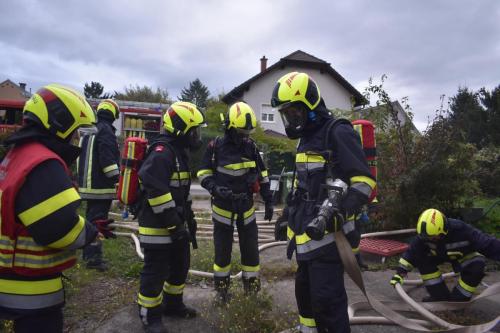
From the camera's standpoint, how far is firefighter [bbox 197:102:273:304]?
13.9ft

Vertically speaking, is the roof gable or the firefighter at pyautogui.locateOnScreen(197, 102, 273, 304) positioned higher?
the roof gable

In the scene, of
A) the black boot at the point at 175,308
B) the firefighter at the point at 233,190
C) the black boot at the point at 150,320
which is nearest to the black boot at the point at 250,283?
the firefighter at the point at 233,190

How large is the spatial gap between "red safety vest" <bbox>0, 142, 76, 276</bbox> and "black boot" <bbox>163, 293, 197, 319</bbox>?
187cm

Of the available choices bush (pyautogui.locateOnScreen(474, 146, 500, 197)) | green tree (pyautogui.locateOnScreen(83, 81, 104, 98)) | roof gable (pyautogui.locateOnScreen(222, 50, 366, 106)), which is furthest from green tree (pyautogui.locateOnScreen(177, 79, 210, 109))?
bush (pyautogui.locateOnScreen(474, 146, 500, 197))

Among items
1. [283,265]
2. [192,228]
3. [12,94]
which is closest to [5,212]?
[192,228]

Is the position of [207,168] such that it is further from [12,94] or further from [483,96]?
[12,94]

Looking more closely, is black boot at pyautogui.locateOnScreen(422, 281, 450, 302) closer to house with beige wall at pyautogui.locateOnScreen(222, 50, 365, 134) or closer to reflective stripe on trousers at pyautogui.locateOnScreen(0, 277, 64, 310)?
reflective stripe on trousers at pyautogui.locateOnScreen(0, 277, 64, 310)

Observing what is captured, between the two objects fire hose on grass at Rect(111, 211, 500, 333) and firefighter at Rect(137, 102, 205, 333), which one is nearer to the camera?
fire hose on grass at Rect(111, 211, 500, 333)

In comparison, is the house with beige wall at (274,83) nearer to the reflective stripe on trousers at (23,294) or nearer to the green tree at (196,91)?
the reflective stripe on trousers at (23,294)

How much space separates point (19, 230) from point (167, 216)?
1.42 meters

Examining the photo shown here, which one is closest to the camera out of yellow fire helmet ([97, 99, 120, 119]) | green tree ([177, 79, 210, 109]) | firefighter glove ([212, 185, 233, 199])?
firefighter glove ([212, 185, 233, 199])

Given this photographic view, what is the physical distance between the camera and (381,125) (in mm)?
7746

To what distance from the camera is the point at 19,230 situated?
1995 mm

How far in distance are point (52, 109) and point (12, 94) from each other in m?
51.7
